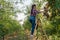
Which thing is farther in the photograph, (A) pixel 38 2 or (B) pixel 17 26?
(B) pixel 17 26

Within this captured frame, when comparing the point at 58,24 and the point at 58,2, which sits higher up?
the point at 58,2

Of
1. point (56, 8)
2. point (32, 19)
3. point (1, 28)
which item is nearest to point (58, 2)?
point (56, 8)

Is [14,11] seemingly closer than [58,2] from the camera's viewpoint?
No

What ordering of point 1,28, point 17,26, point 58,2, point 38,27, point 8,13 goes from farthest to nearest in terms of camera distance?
point 17,26 < point 1,28 < point 8,13 < point 58,2 < point 38,27

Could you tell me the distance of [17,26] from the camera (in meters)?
23.8

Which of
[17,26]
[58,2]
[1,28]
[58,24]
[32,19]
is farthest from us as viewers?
[17,26]

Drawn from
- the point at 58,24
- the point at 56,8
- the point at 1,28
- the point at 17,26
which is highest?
the point at 56,8

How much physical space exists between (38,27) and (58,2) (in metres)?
1.85

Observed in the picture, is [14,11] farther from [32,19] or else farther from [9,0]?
[32,19]

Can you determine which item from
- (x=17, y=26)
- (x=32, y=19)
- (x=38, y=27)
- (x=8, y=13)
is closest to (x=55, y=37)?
(x=38, y=27)

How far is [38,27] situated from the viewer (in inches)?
377

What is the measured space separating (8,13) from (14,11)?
790 millimetres

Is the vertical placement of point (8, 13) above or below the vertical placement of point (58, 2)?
below

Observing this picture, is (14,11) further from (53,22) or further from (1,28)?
(53,22)
